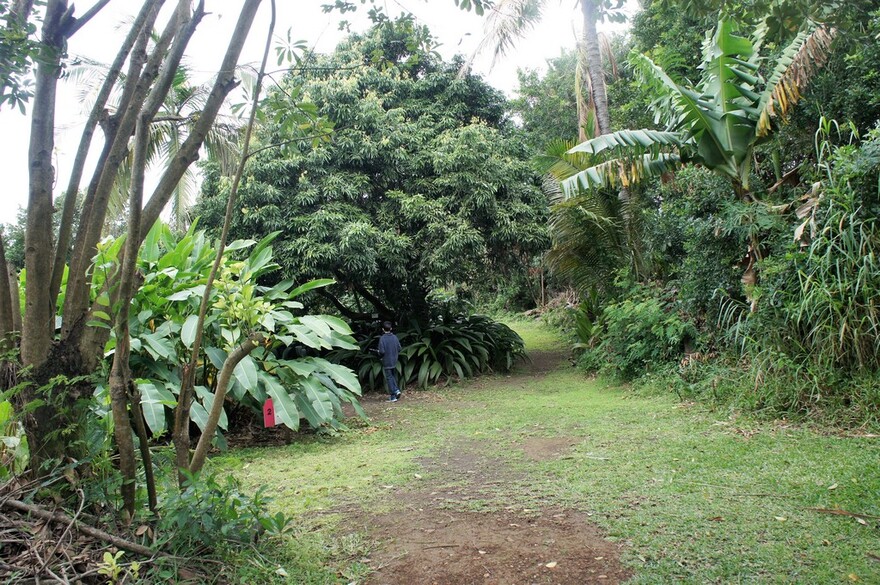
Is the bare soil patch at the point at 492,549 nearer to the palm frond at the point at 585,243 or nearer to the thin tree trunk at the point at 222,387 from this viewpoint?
the thin tree trunk at the point at 222,387

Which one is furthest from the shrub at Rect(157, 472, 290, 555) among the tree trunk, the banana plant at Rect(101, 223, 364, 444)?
the tree trunk

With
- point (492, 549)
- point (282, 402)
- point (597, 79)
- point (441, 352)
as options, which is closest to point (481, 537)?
point (492, 549)

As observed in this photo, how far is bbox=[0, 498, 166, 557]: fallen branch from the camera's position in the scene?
270cm

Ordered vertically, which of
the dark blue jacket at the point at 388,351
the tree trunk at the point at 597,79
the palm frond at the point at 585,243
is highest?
the tree trunk at the point at 597,79

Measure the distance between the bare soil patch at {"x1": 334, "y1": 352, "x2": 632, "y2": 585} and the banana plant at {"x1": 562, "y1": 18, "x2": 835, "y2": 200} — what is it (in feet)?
16.3

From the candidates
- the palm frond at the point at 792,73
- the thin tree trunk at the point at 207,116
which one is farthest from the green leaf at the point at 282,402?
the palm frond at the point at 792,73

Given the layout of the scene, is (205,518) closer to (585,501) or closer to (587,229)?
(585,501)

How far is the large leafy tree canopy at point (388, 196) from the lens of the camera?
1026 cm

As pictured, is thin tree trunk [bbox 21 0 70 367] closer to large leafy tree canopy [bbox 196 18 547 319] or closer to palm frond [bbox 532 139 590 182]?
large leafy tree canopy [bbox 196 18 547 319]

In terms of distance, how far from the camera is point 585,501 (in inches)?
159

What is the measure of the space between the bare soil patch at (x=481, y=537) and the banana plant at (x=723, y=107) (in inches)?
196

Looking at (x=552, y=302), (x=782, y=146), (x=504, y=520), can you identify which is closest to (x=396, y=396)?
(x=504, y=520)

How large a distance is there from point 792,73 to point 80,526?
8002mm

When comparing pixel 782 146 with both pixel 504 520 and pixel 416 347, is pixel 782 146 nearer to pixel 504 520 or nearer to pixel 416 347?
pixel 416 347
